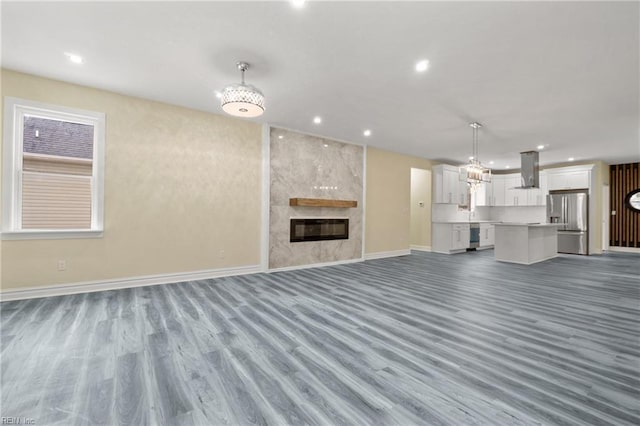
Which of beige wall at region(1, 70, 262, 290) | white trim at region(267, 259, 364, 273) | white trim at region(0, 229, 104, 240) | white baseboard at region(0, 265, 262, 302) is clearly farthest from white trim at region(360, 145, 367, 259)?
white trim at region(0, 229, 104, 240)

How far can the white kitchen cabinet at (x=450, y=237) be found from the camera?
8.34m

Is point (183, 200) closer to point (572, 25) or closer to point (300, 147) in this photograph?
point (300, 147)

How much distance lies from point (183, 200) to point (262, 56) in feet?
8.83

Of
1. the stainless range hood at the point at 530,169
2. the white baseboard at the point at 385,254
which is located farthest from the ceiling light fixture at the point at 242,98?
the stainless range hood at the point at 530,169

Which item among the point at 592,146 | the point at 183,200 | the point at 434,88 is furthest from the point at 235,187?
the point at 592,146

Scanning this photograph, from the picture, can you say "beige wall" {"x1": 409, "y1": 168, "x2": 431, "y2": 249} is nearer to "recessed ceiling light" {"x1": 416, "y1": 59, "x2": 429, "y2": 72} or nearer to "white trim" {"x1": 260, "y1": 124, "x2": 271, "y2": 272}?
"white trim" {"x1": 260, "y1": 124, "x2": 271, "y2": 272}

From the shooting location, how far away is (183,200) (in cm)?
463

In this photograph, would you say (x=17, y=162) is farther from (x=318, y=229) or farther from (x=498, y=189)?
(x=498, y=189)

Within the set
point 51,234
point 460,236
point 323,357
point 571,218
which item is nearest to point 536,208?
point 571,218

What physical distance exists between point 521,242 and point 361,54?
603 centimetres

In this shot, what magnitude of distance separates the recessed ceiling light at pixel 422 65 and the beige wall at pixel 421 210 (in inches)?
232

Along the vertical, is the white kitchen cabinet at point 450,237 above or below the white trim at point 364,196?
below

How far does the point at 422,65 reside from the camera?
10.5ft

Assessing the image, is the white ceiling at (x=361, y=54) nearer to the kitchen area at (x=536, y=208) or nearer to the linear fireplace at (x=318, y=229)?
the linear fireplace at (x=318, y=229)
